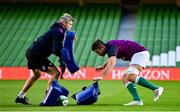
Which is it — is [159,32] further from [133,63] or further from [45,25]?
[133,63]

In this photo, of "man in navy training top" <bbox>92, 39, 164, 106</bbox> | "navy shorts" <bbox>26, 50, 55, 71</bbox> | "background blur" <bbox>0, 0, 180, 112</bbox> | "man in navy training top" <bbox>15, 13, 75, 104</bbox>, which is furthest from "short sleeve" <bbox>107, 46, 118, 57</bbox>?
"background blur" <bbox>0, 0, 180, 112</bbox>

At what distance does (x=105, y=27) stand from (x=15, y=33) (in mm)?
5085

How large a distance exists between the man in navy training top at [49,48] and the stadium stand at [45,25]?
17.6 m

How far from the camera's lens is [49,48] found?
14523mm

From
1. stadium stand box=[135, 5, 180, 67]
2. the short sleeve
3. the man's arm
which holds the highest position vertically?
stadium stand box=[135, 5, 180, 67]

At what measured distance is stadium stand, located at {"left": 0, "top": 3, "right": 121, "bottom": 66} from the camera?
111ft

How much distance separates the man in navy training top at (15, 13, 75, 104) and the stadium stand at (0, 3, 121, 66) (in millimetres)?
17623

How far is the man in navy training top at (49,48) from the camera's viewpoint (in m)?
14.1

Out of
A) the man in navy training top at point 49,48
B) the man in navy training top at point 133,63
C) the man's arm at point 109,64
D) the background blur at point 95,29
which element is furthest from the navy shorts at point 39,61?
the background blur at point 95,29

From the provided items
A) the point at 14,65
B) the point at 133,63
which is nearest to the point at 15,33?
the point at 14,65

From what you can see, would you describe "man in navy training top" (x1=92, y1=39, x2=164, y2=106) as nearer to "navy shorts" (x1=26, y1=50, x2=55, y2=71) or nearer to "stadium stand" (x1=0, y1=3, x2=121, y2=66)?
"navy shorts" (x1=26, y1=50, x2=55, y2=71)

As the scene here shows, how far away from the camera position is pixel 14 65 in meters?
32.5

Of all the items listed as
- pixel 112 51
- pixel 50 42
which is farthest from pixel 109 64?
pixel 50 42

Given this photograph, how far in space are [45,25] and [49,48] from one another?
22467 millimetres
